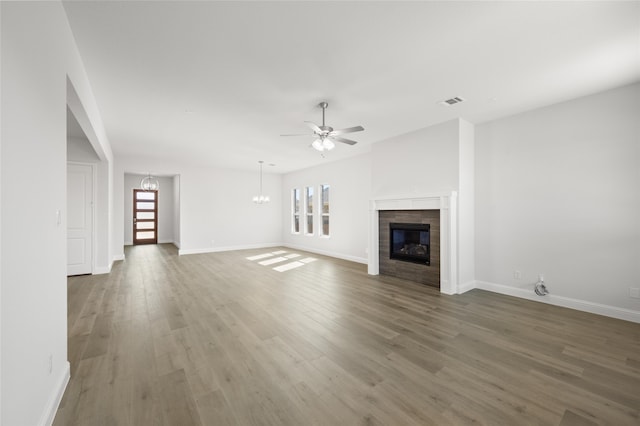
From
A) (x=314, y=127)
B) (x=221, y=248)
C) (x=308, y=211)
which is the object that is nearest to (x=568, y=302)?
(x=314, y=127)

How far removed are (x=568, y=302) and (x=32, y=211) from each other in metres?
5.58

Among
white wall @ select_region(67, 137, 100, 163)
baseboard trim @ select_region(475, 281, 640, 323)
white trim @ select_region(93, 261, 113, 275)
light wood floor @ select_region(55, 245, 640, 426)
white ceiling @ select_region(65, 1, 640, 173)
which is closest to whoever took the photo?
light wood floor @ select_region(55, 245, 640, 426)

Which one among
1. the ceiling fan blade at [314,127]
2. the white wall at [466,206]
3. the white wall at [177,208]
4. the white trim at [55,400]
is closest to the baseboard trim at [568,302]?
the white wall at [466,206]

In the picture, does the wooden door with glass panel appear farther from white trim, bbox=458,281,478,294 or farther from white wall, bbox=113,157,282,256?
white trim, bbox=458,281,478,294

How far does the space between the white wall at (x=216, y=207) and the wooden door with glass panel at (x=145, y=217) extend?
10.4 feet

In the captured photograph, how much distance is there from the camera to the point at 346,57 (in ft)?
8.89

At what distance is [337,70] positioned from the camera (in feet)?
9.65

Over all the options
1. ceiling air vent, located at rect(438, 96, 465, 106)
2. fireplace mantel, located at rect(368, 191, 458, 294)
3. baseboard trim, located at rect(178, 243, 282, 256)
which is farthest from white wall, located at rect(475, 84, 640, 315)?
baseboard trim, located at rect(178, 243, 282, 256)

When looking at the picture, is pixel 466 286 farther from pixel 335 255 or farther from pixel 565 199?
pixel 335 255

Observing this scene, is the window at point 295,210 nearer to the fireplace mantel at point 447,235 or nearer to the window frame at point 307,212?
the window frame at point 307,212

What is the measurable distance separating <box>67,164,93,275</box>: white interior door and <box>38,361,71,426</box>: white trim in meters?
4.54

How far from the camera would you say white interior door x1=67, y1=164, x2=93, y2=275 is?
5.49 metres

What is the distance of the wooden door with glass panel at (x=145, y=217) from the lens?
1092 centimetres

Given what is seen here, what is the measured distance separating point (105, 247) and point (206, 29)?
5559 mm
